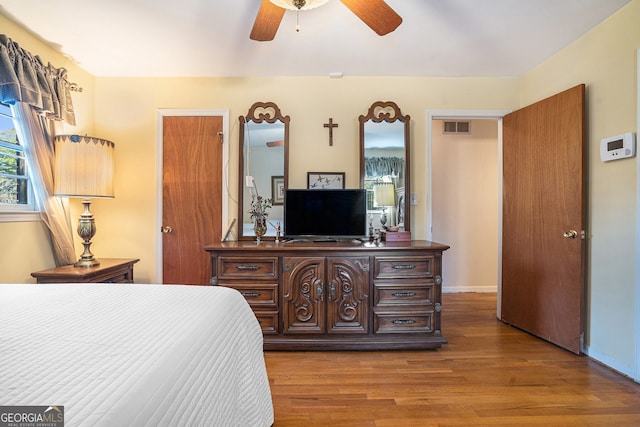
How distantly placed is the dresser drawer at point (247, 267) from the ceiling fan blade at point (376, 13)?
1791mm

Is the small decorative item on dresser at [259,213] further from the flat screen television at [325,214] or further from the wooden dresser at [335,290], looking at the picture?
the wooden dresser at [335,290]

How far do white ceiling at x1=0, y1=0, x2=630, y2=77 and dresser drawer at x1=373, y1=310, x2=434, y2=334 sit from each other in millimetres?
2179

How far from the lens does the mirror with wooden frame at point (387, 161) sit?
307 cm

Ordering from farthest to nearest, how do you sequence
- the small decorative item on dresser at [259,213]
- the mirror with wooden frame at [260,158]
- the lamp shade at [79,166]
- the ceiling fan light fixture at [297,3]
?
the mirror with wooden frame at [260,158] < the small decorative item on dresser at [259,213] < the lamp shade at [79,166] < the ceiling fan light fixture at [297,3]

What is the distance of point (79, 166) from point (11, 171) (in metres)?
0.47

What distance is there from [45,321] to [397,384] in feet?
6.24

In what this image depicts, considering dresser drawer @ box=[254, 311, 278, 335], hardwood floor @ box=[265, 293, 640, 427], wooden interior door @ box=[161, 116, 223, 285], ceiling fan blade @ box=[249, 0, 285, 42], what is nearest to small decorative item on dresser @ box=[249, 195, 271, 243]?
wooden interior door @ box=[161, 116, 223, 285]

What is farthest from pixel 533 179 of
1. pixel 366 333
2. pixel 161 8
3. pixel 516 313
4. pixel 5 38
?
pixel 5 38

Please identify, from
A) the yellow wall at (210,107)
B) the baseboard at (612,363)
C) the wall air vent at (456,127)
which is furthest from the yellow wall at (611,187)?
the wall air vent at (456,127)

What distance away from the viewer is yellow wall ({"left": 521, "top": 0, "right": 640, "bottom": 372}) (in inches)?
83.7

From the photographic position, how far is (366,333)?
100 inches

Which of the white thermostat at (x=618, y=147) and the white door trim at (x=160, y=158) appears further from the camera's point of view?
the white door trim at (x=160, y=158)

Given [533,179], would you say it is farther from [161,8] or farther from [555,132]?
[161,8]

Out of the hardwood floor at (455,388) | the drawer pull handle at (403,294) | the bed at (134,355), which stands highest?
the bed at (134,355)
